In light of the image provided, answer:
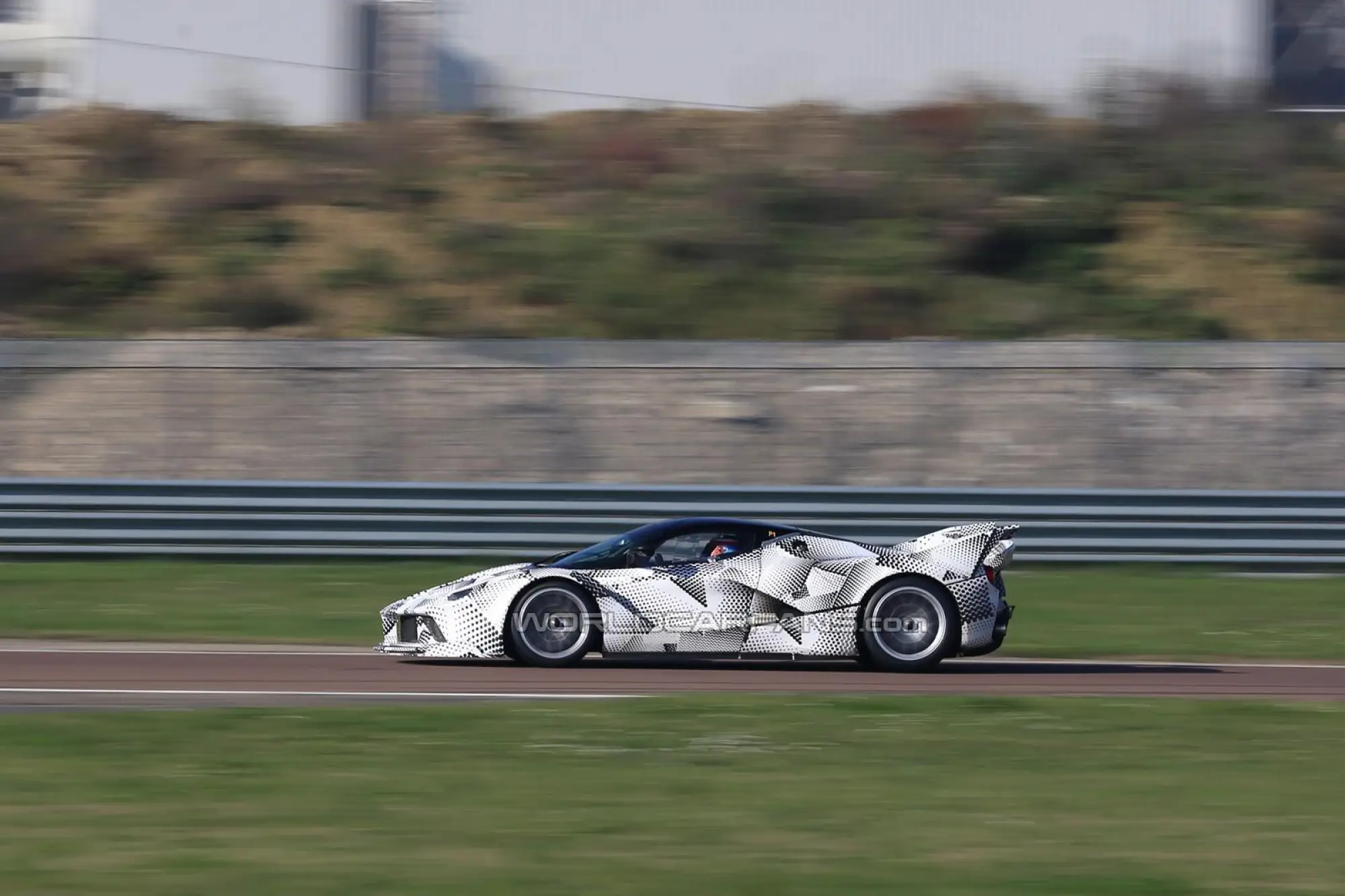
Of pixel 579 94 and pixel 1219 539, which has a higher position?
pixel 579 94

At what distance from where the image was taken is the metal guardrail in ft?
55.3

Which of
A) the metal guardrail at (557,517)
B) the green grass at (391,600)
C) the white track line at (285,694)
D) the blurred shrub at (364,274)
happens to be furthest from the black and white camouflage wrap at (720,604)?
the blurred shrub at (364,274)

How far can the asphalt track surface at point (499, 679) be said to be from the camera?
10.2 m

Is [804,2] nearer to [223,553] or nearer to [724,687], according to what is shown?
[223,553]

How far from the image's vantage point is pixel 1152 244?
22.9 meters

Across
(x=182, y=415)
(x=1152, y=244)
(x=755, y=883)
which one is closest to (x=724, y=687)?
(x=755, y=883)

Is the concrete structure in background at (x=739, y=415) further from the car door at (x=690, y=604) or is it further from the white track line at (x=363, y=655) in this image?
the car door at (x=690, y=604)

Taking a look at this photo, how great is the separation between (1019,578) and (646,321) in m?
6.59

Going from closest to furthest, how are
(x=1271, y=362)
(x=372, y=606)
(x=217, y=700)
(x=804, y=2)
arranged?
(x=217, y=700) < (x=372, y=606) < (x=1271, y=362) < (x=804, y=2)

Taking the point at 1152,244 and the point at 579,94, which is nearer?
the point at 1152,244

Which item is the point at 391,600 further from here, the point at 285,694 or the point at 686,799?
the point at 686,799

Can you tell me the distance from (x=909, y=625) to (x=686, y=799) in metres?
4.77

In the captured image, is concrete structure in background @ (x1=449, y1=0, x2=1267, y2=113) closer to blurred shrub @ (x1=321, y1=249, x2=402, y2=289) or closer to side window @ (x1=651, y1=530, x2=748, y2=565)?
blurred shrub @ (x1=321, y1=249, x2=402, y2=289)

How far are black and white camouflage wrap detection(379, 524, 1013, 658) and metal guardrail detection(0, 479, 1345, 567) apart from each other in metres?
5.18
